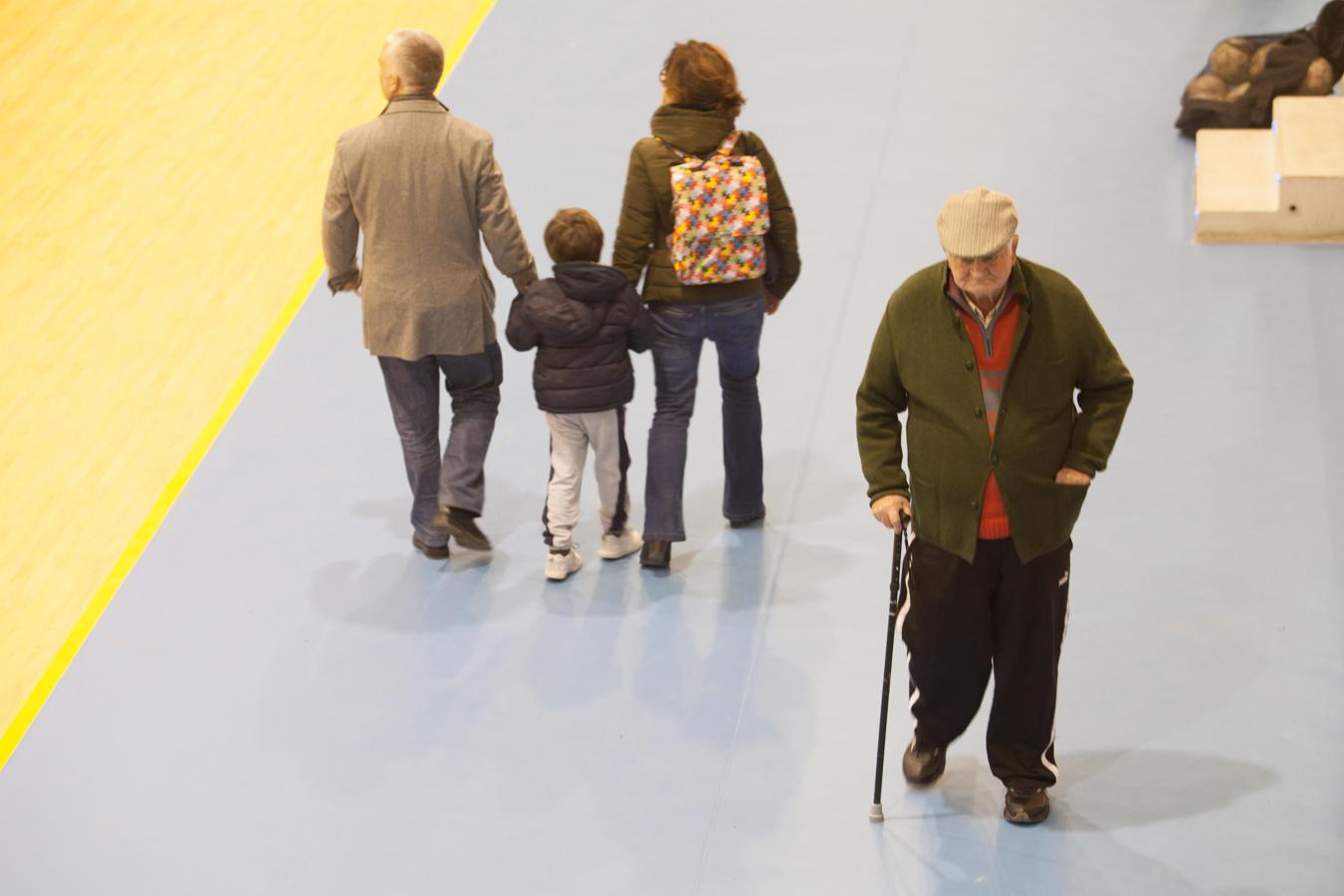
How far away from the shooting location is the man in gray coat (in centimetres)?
547

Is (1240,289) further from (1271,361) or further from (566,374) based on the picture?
(566,374)

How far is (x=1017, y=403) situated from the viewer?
161 inches

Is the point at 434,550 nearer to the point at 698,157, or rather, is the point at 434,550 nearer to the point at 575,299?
the point at 575,299

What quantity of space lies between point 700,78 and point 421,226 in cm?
112

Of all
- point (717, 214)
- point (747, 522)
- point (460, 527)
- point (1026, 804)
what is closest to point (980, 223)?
point (717, 214)

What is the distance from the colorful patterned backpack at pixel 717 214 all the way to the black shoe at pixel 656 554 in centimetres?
102

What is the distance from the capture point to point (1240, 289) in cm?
707

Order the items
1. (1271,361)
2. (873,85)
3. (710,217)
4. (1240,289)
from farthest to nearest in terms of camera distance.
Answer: (873,85) < (1240,289) < (1271,361) < (710,217)

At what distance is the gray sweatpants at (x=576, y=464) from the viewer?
573 cm

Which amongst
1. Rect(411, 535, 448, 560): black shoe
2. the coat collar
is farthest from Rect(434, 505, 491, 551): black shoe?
the coat collar

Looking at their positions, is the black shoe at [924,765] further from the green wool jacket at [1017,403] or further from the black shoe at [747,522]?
the black shoe at [747,522]

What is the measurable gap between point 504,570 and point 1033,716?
2.27 meters

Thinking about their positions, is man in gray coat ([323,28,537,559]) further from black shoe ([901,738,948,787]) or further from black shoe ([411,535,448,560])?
black shoe ([901,738,948,787])

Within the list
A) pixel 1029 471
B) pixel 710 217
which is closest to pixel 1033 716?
pixel 1029 471
